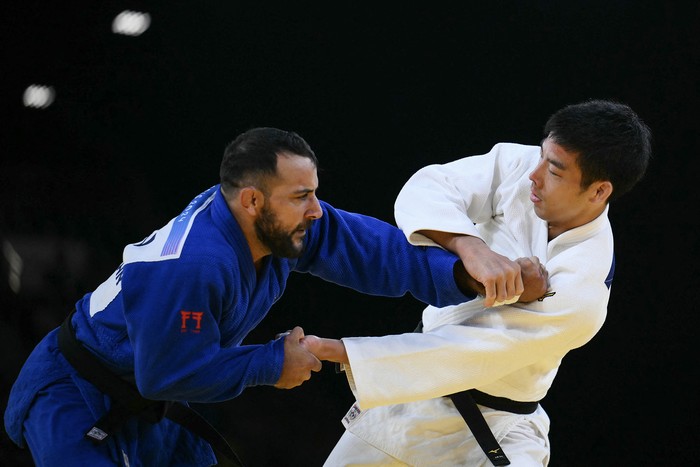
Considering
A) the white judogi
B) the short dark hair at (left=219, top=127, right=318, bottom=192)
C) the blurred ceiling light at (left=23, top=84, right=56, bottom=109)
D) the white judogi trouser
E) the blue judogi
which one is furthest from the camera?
the blurred ceiling light at (left=23, top=84, right=56, bottom=109)

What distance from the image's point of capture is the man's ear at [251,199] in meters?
2.12

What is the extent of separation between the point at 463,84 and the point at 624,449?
1719 mm

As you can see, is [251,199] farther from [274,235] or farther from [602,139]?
[602,139]

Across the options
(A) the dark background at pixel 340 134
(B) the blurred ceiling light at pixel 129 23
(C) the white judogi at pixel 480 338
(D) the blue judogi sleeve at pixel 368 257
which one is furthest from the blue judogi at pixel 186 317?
(B) the blurred ceiling light at pixel 129 23

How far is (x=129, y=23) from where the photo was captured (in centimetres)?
367

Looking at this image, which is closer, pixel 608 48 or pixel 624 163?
pixel 624 163

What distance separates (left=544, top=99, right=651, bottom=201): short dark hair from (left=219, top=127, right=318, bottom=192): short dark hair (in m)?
0.67

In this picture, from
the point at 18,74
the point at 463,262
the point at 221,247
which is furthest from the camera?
the point at 18,74

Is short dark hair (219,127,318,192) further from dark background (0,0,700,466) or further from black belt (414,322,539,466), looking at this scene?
dark background (0,0,700,466)

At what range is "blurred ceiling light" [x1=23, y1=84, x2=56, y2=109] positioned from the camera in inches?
142

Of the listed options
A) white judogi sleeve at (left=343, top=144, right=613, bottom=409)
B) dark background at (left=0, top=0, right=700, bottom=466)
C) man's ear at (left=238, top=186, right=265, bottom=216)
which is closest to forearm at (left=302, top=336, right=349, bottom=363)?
white judogi sleeve at (left=343, top=144, right=613, bottom=409)

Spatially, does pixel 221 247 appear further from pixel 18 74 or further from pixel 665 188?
pixel 665 188

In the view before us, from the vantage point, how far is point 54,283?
3.71m

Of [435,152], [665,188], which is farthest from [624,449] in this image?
[435,152]
